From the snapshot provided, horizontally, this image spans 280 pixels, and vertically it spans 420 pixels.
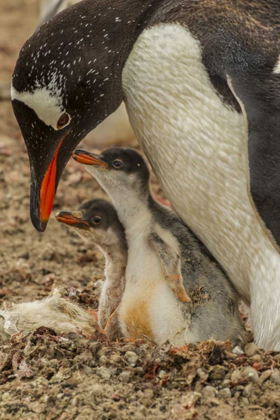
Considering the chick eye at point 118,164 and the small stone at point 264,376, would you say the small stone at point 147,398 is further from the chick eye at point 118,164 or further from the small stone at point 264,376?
the chick eye at point 118,164

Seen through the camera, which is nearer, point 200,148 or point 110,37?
point 200,148

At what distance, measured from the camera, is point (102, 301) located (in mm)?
3920

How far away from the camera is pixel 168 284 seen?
11.7ft

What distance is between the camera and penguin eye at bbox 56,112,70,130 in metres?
3.48

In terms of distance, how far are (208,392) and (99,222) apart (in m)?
1.20

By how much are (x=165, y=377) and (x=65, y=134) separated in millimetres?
1120

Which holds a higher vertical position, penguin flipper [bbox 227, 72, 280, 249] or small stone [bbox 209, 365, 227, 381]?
penguin flipper [bbox 227, 72, 280, 249]

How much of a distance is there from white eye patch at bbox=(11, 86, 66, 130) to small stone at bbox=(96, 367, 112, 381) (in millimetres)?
1029

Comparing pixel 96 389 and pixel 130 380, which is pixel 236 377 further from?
pixel 96 389

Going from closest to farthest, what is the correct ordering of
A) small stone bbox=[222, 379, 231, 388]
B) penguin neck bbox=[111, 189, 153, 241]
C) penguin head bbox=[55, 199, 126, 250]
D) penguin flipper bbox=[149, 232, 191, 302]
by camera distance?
1. small stone bbox=[222, 379, 231, 388]
2. penguin flipper bbox=[149, 232, 191, 302]
3. penguin neck bbox=[111, 189, 153, 241]
4. penguin head bbox=[55, 199, 126, 250]

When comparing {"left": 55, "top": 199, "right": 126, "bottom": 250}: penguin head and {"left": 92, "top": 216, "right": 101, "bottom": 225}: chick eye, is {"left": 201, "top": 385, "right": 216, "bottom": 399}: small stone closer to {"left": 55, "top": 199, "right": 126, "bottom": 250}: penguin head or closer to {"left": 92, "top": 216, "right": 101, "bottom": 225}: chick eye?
{"left": 55, "top": 199, "right": 126, "bottom": 250}: penguin head

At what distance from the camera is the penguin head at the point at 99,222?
3955 millimetres

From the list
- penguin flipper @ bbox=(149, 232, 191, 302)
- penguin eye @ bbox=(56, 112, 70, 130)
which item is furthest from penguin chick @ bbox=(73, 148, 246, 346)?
penguin eye @ bbox=(56, 112, 70, 130)

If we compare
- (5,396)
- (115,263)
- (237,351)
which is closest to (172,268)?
(237,351)
